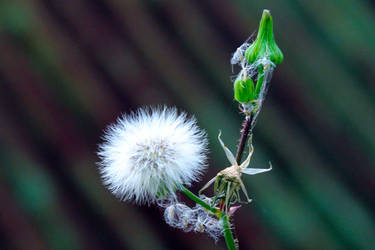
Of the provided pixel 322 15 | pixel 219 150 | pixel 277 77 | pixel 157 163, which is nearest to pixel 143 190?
pixel 157 163

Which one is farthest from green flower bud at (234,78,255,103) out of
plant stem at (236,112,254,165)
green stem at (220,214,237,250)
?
green stem at (220,214,237,250)

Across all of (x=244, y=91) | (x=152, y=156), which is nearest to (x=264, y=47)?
(x=244, y=91)

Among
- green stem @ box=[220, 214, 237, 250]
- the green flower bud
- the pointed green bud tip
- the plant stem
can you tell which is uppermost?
the pointed green bud tip

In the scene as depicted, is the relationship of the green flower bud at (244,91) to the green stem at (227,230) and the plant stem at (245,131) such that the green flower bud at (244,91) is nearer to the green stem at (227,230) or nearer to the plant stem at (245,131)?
the plant stem at (245,131)

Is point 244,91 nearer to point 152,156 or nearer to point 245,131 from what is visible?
point 245,131

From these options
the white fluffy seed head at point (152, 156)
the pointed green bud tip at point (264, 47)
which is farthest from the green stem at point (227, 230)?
the pointed green bud tip at point (264, 47)

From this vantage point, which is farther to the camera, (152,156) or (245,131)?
(152,156)

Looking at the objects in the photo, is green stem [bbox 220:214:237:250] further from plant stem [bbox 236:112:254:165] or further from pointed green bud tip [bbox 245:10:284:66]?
pointed green bud tip [bbox 245:10:284:66]

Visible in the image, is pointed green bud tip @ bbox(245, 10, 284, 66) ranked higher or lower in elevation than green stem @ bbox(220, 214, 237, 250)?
higher

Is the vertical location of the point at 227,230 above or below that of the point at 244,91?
below
